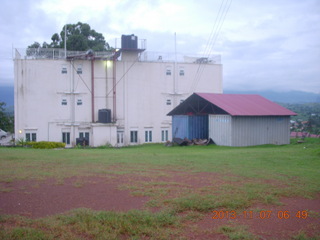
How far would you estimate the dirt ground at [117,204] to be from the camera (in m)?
6.31

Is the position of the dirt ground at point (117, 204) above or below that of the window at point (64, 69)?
below

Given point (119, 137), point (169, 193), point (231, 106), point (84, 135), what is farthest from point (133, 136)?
point (169, 193)

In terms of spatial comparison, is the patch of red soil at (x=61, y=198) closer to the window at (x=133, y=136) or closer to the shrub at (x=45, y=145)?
the shrub at (x=45, y=145)

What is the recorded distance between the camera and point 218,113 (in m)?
28.7

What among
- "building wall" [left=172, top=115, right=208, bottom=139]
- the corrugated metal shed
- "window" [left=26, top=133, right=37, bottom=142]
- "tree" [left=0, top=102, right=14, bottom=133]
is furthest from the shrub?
"tree" [left=0, top=102, right=14, bottom=133]

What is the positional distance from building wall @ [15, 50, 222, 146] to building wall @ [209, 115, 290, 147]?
1258cm

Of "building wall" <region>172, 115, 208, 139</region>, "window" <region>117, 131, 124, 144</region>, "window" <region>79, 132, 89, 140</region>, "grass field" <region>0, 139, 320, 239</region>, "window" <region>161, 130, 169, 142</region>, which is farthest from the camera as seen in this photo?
"window" <region>161, 130, 169, 142</region>

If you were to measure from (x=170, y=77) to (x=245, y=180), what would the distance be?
1259 inches

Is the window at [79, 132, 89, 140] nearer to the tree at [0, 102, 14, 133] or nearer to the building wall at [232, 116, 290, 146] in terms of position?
the building wall at [232, 116, 290, 146]

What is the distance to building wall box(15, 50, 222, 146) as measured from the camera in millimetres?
37219

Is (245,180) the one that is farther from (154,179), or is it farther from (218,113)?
(218,113)

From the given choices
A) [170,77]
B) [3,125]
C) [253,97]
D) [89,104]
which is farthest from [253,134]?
[3,125]
